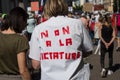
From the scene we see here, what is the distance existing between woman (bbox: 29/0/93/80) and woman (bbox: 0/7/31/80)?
1.10 ft

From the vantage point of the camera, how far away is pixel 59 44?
14.0 ft

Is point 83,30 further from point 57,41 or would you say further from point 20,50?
point 20,50

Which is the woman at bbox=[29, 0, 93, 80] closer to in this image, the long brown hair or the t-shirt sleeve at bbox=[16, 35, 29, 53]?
the long brown hair

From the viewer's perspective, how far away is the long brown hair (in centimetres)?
426

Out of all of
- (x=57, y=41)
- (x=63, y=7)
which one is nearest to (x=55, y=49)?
(x=57, y=41)

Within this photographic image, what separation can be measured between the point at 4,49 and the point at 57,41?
710mm

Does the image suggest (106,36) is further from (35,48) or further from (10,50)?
(35,48)

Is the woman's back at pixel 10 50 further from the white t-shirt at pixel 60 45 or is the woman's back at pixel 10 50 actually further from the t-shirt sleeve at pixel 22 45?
the white t-shirt at pixel 60 45

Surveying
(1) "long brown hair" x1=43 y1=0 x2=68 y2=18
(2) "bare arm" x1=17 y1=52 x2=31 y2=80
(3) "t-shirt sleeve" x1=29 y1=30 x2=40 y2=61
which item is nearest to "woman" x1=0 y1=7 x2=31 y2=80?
(2) "bare arm" x1=17 y1=52 x2=31 y2=80

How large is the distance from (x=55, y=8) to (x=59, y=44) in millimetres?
343

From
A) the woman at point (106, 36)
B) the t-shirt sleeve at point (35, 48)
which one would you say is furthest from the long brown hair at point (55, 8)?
the woman at point (106, 36)

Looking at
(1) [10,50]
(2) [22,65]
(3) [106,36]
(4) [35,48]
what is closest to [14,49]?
(1) [10,50]

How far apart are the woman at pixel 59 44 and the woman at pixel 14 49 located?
0.34 m

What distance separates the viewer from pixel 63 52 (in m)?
4.27
